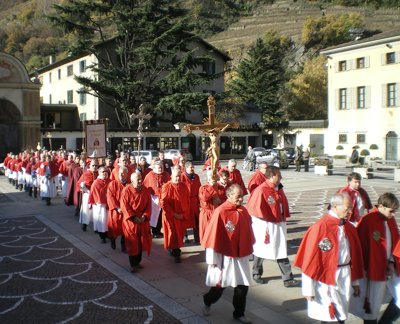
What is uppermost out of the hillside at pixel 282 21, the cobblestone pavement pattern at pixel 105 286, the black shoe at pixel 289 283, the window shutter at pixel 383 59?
the hillside at pixel 282 21

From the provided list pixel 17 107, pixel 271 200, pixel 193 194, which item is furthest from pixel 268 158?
pixel 271 200

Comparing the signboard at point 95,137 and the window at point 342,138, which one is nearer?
the signboard at point 95,137

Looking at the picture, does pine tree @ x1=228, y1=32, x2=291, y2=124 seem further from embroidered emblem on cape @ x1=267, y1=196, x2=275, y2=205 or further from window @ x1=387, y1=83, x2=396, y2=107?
embroidered emblem on cape @ x1=267, y1=196, x2=275, y2=205

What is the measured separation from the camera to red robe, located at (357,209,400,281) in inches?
213

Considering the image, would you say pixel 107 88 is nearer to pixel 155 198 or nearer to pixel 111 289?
pixel 155 198

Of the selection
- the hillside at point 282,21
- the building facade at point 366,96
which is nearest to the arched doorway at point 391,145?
the building facade at point 366,96

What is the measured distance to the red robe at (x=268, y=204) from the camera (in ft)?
24.8

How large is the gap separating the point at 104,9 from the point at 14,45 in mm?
81640

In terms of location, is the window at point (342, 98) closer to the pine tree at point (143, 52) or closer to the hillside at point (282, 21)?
the pine tree at point (143, 52)

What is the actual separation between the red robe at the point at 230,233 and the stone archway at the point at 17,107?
1354 inches

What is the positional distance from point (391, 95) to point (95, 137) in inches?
1232

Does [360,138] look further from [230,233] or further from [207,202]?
[230,233]

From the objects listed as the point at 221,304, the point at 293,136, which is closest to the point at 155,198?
the point at 221,304

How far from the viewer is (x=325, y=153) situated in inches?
1757
